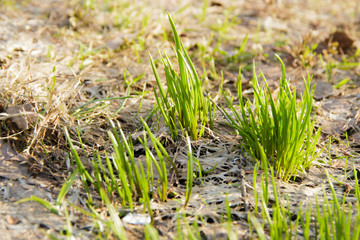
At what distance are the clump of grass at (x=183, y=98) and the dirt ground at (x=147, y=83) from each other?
0.30ft

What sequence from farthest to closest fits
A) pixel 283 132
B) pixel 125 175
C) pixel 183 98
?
pixel 183 98, pixel 283 132, pixel 125 175

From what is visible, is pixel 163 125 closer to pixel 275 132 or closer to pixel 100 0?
pixel 275 132

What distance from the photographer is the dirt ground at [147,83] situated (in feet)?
5.45

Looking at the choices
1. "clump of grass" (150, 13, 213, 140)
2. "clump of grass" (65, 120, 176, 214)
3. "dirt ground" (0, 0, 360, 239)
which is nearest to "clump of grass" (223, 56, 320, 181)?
"dirt ground" (0, 0, 360, 239)

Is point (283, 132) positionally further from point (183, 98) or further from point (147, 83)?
point (147, 83)

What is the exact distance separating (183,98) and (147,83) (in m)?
0.84

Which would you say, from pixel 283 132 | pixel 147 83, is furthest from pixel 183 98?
pixel 147 83

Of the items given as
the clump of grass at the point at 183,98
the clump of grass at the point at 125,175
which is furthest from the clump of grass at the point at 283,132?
the clump of grass at the point at 125,175

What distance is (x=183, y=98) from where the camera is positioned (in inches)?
73.6

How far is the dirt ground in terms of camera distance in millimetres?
1662

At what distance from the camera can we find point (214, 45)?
3287 millimetres

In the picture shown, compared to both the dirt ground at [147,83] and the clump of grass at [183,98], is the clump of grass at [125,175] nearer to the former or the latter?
the dirt ground at [147,83]

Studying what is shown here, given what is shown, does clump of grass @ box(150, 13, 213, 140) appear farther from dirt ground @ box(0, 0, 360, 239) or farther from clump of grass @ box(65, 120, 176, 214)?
clump of grass @ box(65, 120, 176, 214)

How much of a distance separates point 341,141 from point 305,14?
2338mm
